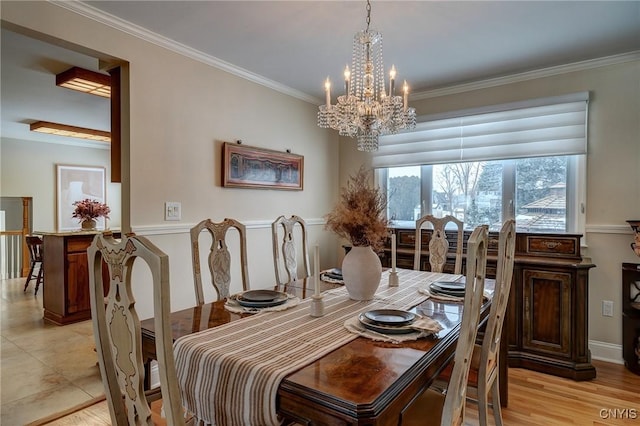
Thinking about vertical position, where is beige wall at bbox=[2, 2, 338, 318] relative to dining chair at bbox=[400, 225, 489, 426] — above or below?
above

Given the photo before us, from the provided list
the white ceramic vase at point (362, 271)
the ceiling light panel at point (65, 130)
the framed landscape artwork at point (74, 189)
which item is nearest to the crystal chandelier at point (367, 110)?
the white ceramic vase at point (362, 271)

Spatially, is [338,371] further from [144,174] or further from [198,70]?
[198,70]

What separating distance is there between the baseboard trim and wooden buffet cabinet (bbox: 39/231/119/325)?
4937 millimetres

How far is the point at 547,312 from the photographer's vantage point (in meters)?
2.82

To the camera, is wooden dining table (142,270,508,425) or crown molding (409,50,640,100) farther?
crown molding (409,50,640,100)

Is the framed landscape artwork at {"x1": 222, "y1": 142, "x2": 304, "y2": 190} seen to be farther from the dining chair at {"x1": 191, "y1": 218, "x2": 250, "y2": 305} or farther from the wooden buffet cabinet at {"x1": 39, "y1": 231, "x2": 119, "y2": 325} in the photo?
the wooden buffet cabinet at {"x1": 39, "y1": 231, "x2": 119, "y2": 325}

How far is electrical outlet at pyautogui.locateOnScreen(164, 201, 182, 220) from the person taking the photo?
272 cm

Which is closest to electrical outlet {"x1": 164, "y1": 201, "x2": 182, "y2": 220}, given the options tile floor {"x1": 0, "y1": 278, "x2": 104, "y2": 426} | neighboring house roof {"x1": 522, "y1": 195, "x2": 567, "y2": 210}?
tile floor {"x1": 0, "y1": 278, "x2": 104, "y2": 426}

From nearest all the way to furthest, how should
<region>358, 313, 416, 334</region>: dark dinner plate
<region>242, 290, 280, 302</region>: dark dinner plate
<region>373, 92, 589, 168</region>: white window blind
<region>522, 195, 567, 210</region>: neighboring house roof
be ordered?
1. <region>358, 313, 416, 334</region>: dark dinner plate
2. <region>242, 290, 280, 302</region>: dark dinner plate
3. <region>373, 92, 589, 168</region>: white window blind
4. <region>522, 195, 567, 210</region>: neighboring house roof

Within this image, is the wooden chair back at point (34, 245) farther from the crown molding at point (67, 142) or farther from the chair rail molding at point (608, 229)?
→ the chair rail molding at point (608, 229)

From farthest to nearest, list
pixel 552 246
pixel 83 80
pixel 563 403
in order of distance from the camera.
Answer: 1. pixel 83 80
2. pixel 552 246
3. pixel 563 403

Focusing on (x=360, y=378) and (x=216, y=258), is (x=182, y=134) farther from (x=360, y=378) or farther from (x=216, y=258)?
(x=360, y=378)

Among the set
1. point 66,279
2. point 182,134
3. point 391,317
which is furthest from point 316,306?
point 66,279

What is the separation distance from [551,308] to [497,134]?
161 cm
